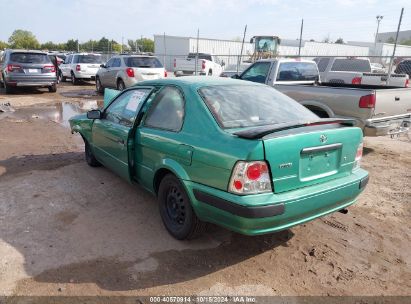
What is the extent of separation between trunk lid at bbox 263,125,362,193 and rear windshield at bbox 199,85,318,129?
1.61 ft

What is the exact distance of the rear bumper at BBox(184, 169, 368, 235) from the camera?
9.37ft

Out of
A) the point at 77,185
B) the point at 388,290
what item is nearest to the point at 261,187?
the point at 388,290

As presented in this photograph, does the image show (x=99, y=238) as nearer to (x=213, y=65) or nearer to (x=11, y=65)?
(x=11, y=65)

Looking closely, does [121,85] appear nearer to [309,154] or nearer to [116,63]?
[116,63]

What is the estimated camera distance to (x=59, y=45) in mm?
78375

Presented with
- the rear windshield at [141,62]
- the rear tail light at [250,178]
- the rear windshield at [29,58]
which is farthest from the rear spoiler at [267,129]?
the rear windshield at [29,58]

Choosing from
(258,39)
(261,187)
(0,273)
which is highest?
(258,39)

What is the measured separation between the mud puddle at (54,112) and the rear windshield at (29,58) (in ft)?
8.13

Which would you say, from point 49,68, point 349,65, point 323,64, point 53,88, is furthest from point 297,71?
point 53,88

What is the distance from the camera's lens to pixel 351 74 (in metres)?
14.3

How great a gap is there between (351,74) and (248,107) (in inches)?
478

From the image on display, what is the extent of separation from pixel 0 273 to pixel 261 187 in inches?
90.2

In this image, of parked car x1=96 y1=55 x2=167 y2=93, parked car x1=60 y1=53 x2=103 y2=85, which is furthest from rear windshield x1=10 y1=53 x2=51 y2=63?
parked car x1=60 y1=53 x2=103 y2=85

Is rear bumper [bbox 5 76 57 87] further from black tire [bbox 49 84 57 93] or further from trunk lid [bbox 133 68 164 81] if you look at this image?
trunk lid [bbox 133 68 164 81]
